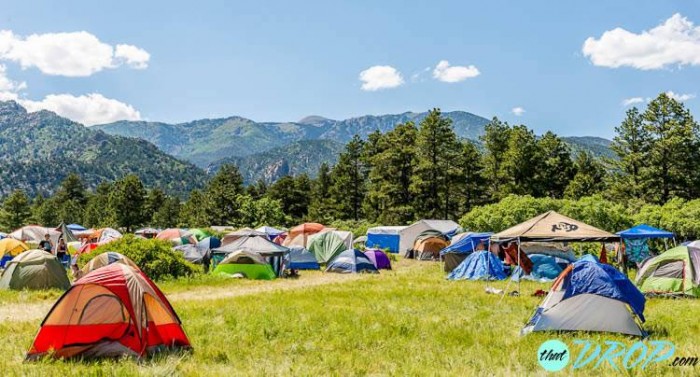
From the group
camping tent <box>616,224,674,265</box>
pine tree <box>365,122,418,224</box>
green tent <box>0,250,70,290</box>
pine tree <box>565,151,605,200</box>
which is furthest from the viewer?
pine tree <box>365,122,418,224</box>

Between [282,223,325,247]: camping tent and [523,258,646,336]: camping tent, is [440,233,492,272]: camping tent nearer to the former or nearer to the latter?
[282,223,325,247]: camping tent

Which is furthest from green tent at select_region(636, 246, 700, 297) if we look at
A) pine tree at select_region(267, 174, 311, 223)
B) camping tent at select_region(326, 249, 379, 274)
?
pine tree at select_region(267, 174, 311, 223)

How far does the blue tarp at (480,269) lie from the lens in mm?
22469

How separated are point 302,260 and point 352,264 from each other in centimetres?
320

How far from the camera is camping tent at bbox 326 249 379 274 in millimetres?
26359

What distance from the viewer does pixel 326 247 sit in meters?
30.2

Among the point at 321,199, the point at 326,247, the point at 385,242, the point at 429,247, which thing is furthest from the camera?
the point at 321,199

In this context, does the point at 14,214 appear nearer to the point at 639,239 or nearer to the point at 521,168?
the point at 521,168

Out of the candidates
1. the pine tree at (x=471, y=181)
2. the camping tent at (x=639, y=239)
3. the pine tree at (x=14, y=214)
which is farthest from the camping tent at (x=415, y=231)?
the pine tree at (x=14, y=214)

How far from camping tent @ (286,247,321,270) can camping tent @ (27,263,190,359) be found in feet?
61.7

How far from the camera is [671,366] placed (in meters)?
8.22

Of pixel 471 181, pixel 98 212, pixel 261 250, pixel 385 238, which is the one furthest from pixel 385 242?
pixel 98 212

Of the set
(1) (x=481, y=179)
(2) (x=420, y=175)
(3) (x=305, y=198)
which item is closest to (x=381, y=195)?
(2) (x=420, y=175)

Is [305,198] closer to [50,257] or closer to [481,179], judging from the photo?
[481,179]
